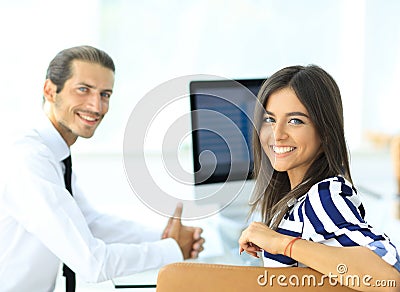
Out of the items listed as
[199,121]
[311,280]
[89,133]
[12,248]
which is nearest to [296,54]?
[199,121]

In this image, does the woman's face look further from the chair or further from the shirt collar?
the shirt collar

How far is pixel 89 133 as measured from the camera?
6.94 ft

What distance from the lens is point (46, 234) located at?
1.80 metres

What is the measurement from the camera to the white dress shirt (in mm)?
1789

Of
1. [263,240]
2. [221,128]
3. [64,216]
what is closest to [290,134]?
[263,240]

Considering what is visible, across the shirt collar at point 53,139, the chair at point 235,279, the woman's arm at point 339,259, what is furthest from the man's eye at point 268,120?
the shirt collar at point 53,139

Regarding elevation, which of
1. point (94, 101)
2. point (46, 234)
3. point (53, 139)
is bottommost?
point (46, 234)

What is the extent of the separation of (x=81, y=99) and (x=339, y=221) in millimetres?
1037

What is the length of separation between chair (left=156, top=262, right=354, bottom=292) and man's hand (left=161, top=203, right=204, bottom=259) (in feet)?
2.58

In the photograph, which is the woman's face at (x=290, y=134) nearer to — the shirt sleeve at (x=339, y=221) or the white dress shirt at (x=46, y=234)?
the shirt sleeve at (x=339, y=221)

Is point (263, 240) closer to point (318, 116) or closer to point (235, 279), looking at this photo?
point (235, 279)

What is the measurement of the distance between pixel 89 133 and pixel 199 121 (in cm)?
43

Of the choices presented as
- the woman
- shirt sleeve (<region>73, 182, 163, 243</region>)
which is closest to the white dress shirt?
shirt sleeve (<region>73, 182, 163, 243</region>)

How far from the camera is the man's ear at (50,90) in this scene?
2098 mm
